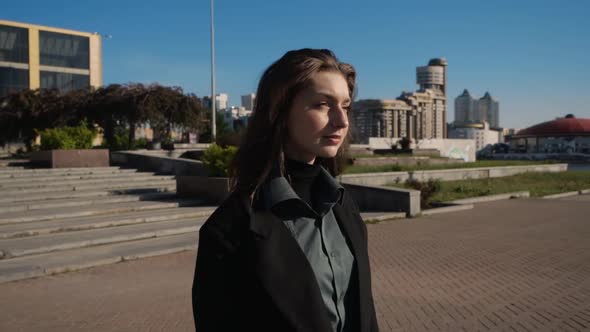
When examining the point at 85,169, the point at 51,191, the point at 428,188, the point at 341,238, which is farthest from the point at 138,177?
the point at 341,238

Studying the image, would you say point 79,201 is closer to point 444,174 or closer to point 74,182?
point 74,182

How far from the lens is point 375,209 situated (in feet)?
44.2

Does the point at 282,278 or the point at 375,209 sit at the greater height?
the point at 282,278

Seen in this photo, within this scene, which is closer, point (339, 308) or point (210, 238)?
point (210, 238)

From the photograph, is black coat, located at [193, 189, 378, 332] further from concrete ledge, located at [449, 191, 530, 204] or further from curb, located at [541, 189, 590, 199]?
curb, located at [541, 189, 590, 199]

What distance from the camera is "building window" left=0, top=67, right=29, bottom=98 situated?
4766 centimetres

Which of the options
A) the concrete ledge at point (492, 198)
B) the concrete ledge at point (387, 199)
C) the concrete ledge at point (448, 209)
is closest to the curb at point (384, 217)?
the concrete ledge at point (387, 199)

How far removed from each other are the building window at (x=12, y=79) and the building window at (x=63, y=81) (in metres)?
1.63

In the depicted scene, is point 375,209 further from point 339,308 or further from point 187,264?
point 339,308

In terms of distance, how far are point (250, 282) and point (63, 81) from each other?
5594 cm

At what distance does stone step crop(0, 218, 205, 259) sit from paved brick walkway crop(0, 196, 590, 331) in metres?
1.40

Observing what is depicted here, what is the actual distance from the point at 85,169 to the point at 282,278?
1762 centimetres

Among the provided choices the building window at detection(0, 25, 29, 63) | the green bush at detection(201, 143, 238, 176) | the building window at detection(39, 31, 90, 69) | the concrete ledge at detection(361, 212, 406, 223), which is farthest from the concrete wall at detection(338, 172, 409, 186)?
the building window at detection(39, 31, 90, 69)

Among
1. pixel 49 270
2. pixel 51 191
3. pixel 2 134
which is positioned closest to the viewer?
pixel 49 270
